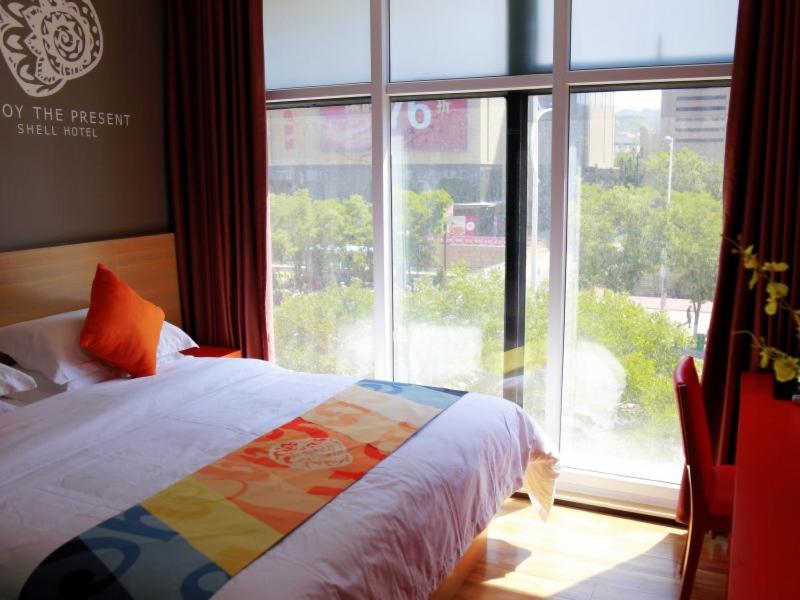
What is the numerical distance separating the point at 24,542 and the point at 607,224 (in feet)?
9.58

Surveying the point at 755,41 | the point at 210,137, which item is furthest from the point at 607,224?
the point at 210,137

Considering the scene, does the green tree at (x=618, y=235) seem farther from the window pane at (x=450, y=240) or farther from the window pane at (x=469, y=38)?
the window pane at (x=469, y=38)

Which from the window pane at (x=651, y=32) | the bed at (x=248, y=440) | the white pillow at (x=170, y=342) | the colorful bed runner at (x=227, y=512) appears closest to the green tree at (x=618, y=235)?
the window pane at (x=651, y=32)

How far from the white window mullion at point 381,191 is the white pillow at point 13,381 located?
186cm

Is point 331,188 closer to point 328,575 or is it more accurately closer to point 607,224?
point 607,224

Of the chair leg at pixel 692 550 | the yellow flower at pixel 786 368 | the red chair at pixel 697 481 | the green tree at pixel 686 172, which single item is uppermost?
the green tree at pixel 686 172

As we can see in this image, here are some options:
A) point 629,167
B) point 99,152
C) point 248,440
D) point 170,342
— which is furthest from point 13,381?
point 629,167

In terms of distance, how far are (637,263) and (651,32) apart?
1.09 meters

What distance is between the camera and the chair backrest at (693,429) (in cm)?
278

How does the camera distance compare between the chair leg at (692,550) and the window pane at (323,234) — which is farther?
the window pane at (323,234)

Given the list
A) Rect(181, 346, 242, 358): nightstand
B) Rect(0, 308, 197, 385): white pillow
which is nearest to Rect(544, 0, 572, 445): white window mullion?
Rect(181, 346, 242, 358): nightstand

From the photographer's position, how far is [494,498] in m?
3.02

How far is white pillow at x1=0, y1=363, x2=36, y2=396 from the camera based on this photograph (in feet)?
10.4

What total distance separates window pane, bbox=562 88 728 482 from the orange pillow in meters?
2.10
